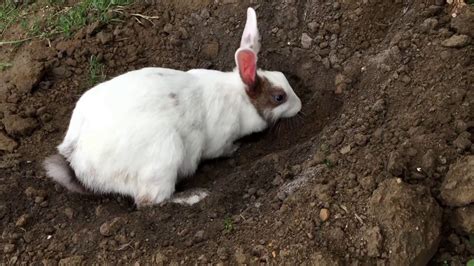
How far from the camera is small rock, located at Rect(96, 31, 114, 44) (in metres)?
5.46

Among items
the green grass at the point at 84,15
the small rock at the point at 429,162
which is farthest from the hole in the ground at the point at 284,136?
the green grass at the point at 84,15

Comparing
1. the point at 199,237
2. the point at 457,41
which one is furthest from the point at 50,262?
the point at 457,41

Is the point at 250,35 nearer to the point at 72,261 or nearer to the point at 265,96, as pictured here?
the point at 265,96

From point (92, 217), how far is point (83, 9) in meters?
2.40

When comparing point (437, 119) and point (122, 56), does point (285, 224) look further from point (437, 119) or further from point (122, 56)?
point (122, 56)

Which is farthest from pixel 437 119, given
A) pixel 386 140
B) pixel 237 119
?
pixel 237 119

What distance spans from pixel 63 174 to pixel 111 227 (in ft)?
2.37

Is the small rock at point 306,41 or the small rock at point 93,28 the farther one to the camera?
the small rock at point 93,28

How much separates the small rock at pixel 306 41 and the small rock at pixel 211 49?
0.82m

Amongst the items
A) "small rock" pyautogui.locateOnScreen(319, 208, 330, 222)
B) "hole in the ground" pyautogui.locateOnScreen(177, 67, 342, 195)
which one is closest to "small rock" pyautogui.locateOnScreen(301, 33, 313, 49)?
"hole in the ground" pyautogui.locateOnScreen(177, 67, 342, 195)

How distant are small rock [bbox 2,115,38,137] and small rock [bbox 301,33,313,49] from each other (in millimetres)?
2485

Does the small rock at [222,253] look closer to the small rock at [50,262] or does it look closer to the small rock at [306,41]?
the small rock at [50,262]

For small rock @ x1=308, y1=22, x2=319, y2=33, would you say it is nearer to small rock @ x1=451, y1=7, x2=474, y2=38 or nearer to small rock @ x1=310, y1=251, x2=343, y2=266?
small rock @ x1=451, y1=7, x2=474, y2=38

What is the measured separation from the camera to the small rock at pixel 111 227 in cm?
393
